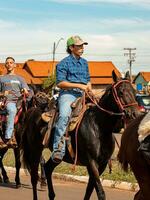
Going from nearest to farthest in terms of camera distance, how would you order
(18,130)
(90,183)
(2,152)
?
(90,183) < (18,130) < (2,152)

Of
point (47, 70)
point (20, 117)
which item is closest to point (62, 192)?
point (20, 117)

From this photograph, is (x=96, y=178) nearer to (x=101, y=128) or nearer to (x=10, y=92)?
(x=101, y=128)

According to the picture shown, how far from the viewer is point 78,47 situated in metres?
9.09

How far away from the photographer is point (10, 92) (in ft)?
39.9

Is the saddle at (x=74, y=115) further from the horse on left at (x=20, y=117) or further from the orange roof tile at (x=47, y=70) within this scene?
the orange roof tile at (x=47, y=70)

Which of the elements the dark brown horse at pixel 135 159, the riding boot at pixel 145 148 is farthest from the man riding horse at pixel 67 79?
the riding boot at pixel 145 148

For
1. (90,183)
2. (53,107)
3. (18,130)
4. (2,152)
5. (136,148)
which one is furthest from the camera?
(2,152)

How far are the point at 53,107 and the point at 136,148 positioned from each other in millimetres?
2768

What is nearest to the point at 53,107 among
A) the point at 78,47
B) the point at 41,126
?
the point at 41,126

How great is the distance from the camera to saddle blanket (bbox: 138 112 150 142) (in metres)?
7.12

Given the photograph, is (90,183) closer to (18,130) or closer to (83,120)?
(83,120)

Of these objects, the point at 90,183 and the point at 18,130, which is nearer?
the point at 90,183

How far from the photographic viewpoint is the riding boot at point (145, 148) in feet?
23.1

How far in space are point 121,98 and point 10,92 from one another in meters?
4.44
